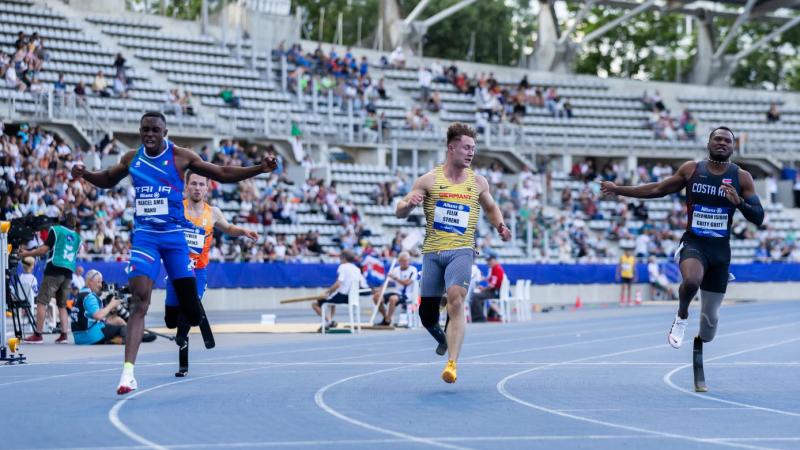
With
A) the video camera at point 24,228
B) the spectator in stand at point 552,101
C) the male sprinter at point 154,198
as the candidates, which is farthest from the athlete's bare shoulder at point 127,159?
the spectator in stand at point 552,101

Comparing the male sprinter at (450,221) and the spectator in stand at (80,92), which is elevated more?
the spectator in stand at (80,92)

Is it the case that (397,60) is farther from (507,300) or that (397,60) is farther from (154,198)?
(154,198)

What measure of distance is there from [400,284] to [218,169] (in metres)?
15.6

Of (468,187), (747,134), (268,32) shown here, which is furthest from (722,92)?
(468,187)

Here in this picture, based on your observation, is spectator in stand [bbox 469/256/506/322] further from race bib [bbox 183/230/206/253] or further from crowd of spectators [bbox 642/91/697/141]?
crowd of spectators [bbox 642/91/697/141]

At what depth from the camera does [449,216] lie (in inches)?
498

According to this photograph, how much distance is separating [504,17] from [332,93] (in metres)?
36.8

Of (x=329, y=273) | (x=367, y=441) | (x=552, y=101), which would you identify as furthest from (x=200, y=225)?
(x=552, y=101)

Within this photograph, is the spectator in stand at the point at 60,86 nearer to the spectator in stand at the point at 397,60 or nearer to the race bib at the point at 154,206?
Result: the spectator in stand at the point at 397,60

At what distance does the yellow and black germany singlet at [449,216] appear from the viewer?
12.6 m

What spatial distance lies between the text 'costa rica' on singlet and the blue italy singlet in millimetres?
4384

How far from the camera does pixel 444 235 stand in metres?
12.6

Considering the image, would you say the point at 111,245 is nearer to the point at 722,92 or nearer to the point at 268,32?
the point at 268,32

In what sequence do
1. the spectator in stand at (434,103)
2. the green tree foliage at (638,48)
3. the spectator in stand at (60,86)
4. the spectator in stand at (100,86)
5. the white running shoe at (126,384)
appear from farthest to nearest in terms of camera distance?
1. the green tree foliage at (638,48)
2. the spectator in stand at (434,103)
3. the spectator in stand at (100,86)
4. the spectator in stand at (60,86)
5. the white running shoe at (126,384)
